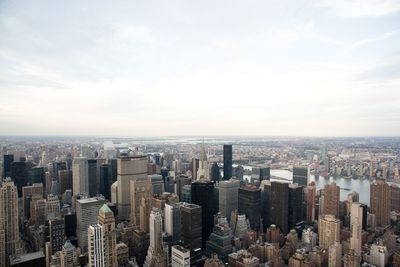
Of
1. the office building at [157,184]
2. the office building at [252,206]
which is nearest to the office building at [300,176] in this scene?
the office building at [252,206]

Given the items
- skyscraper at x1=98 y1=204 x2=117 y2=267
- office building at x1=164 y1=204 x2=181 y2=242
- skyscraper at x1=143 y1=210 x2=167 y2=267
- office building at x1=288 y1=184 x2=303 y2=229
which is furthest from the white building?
office building at x1=288 y1=184 x2=303 y2=229

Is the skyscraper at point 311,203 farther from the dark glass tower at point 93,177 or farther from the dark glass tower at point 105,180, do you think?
the dark glass tower at point 93,177

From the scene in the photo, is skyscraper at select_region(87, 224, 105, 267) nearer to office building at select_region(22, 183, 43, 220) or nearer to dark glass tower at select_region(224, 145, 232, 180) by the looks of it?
office building at select_region(22, 183, 43, 220)

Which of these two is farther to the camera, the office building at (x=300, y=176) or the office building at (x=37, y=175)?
the office building at (x=300, y=176)

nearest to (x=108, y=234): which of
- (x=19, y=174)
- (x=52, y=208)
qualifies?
(x=52, y=208)

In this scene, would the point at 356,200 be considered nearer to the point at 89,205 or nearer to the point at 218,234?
the point at 218,234

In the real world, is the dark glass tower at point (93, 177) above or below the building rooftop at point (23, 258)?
above

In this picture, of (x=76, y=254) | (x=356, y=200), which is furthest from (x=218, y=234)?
(x=356, y=200)

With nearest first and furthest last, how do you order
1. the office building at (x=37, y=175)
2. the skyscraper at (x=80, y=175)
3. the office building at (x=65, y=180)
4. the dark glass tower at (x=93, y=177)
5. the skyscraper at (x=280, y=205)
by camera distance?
the skyscraper at (x=280, y=205) < the office building at (x=37, y=175) < the skyscraper at (x=80, y=175) < the office building at (x=65, y=180) < the dark glass tower at (x=93, y=177)
